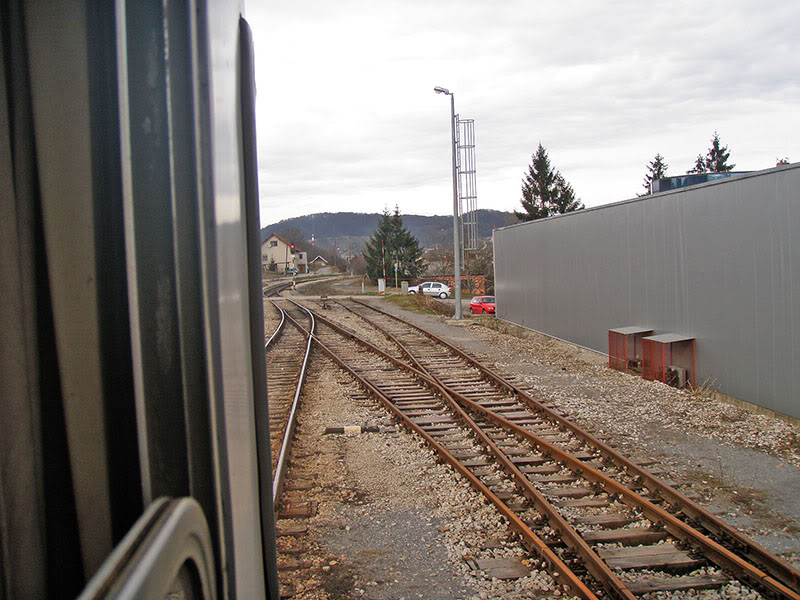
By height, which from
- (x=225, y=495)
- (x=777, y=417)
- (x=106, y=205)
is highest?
(x=106, y=205)

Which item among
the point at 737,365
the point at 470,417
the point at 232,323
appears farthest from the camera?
the point at 737,365

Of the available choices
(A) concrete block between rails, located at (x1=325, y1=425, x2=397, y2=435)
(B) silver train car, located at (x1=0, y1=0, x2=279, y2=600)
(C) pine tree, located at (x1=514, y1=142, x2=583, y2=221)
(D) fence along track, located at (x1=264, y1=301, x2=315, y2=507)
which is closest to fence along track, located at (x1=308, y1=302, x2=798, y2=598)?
(A) concrete block between rails, located at (x1=325, y1=425, x2=397, y2=435)

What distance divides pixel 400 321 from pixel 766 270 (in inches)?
580

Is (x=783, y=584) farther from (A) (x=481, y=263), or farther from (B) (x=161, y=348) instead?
(A) (x=481, y=263)

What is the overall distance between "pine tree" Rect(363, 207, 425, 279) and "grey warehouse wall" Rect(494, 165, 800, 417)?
4075 centimetres

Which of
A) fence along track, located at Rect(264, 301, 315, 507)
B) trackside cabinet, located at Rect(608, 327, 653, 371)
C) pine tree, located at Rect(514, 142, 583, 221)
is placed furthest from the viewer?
pine tree, located at Rect(514, 142, 583, 221)

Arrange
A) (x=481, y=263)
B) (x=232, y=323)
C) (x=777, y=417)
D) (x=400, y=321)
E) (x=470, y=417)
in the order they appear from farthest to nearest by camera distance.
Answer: (x=481, y=263) → (x=400, y=321) → (x=777, y=417) → (x=470, y=417) → (x=232, y=323)

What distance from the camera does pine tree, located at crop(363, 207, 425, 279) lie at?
60.0 meters

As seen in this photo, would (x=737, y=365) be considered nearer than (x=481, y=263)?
Yes

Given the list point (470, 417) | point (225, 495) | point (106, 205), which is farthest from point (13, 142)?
point (470, 417)

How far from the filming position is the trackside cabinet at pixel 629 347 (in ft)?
46.6

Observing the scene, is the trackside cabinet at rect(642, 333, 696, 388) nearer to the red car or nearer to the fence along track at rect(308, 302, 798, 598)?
the fence along track at rect(308, 302, 798, 598)

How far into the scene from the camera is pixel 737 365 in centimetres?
1147

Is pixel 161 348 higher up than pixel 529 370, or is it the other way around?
pixel 161 348
